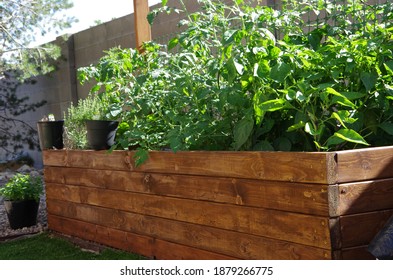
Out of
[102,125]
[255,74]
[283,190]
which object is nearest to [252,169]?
[283,190]

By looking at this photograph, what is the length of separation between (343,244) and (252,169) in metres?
0.46

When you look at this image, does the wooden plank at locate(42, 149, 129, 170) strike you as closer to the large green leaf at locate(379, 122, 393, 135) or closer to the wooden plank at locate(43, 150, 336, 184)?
the wooden plank at locate(43, 150, 336, 184)

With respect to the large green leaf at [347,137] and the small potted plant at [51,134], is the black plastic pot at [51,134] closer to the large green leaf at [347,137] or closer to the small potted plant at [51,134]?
the small potted plant at [51,134]

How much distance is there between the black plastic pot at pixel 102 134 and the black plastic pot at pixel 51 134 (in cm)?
76

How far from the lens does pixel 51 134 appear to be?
395cm

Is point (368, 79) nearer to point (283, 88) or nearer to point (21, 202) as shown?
point (283, 88)

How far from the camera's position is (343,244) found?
5.74ft

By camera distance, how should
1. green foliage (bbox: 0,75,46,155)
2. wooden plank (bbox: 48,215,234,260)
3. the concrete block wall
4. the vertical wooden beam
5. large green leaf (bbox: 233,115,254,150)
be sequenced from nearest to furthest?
large green leaf (bbox: 233,115,254,150) < wooden plank (bbox: 48,215,234,260) < the vertical wooden beam < the concrete block wall < green foliage (bbox: 0,75,46,155)

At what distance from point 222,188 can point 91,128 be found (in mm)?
1321

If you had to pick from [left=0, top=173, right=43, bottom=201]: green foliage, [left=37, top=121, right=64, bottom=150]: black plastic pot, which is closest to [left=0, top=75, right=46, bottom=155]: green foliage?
[left=0, top=173, right=43, bottom=201]: green foliage

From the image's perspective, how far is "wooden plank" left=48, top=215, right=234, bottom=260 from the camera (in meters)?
2.44

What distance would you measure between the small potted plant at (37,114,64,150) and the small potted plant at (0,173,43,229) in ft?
1.46
